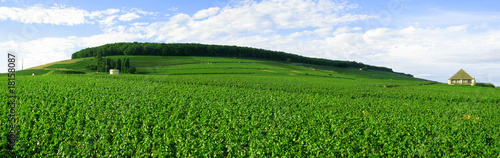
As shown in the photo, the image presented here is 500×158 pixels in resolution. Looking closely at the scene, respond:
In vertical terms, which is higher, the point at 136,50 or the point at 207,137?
the point at 136,50

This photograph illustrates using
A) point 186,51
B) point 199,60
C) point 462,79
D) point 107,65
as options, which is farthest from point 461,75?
point 107,65

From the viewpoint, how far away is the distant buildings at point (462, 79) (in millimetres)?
88338

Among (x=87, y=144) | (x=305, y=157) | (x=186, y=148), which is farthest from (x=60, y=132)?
(x=305, y=157)

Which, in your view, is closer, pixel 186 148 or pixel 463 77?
pixel 186 148

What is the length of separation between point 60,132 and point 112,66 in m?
90.3

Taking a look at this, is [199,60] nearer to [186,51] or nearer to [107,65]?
[186,51]

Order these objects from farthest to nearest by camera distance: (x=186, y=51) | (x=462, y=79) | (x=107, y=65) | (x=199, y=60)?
(x=186, y=51) → (x=199, y=60) → (x=107, y=65) → (x=462, y=79)

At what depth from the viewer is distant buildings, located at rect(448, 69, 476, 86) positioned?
290 ft

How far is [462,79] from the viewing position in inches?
3516

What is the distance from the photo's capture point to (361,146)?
13656 millimetres

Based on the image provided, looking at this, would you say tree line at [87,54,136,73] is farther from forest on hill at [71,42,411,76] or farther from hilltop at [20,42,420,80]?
forest on hill at [71,42,411,76]

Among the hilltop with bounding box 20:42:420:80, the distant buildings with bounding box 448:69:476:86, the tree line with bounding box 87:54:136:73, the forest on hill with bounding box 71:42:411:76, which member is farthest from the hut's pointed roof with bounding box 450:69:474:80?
the tree line with bounding box 87:54:136:73

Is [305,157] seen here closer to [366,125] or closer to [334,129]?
[334,129]

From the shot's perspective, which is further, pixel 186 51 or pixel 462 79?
pixel 186 51
